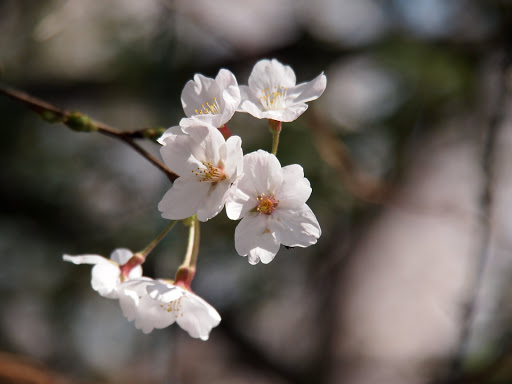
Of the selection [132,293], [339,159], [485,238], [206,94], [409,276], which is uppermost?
[409,276]

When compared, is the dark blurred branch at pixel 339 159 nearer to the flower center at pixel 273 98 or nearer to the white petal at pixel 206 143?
the flower center at pixel 273 98

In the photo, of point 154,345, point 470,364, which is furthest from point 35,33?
point 470,364

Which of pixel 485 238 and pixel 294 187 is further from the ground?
pixel 485 238

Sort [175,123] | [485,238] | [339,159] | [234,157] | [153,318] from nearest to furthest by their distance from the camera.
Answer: [234,157] < [153,318] < [485,238] < [339,159] < [175,123]

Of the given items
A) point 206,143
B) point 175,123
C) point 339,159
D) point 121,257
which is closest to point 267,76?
point 206,143

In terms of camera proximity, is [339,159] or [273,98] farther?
[339,159]

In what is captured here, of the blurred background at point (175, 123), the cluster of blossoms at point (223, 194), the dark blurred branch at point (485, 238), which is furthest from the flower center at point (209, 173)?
the blurred background at point (175, 123)

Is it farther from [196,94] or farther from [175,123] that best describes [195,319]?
[175,123]

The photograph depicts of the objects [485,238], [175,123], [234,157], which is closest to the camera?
[234,157]
